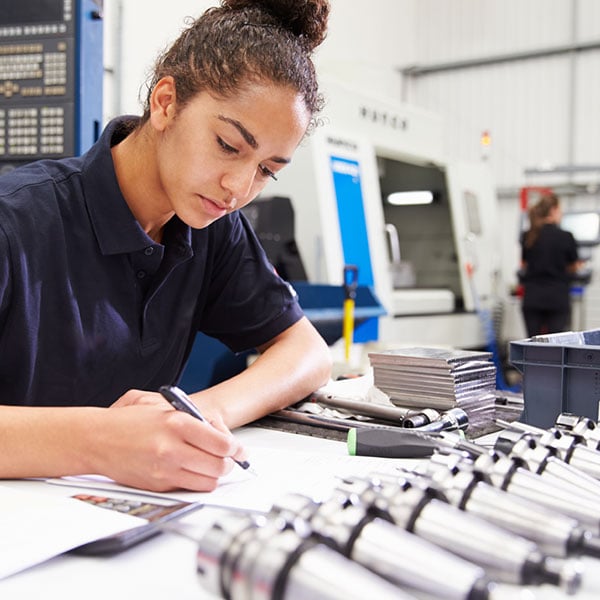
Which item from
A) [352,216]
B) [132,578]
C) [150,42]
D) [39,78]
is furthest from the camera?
[150,42]

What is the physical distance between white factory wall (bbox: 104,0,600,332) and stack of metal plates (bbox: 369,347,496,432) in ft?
16.7

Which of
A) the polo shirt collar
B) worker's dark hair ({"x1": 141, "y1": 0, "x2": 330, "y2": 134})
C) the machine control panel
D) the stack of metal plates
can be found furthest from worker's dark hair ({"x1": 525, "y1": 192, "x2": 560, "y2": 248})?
the polo shirt collar

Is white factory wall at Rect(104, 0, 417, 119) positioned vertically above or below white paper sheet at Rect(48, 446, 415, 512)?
above

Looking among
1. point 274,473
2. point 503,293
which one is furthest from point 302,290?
point 503,293

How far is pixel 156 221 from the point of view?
3.80 feet

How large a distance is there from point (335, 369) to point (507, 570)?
4.31ft

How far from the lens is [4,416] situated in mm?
772

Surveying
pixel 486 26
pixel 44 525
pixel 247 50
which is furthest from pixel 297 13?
pixel 486 26

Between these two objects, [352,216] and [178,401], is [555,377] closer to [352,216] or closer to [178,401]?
[178,401]

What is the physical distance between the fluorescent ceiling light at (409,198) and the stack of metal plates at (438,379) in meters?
3.21

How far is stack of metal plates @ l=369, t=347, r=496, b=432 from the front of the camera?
3.63ft

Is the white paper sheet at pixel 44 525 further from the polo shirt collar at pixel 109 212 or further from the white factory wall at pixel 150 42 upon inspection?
the white factory wall at pixel 150 42

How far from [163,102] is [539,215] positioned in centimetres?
428

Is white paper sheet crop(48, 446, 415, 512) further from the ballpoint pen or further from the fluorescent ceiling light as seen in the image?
the fluorescent ceiling light
